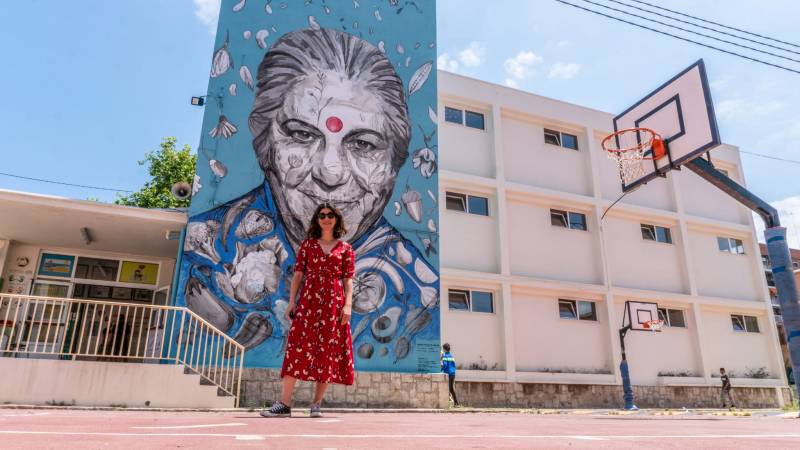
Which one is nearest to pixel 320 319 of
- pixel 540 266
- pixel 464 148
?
pixel 464 148

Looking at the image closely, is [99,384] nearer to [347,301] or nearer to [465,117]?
[347,301]

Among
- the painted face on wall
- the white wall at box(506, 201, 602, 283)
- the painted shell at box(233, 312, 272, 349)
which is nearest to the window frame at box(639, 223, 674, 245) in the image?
the white wall at box(506, 201, 602, 283)

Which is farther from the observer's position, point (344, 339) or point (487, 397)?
point (487, 397)

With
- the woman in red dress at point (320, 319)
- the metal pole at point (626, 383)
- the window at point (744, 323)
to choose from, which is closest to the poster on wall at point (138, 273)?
the woman in red dress at point (320, 319)

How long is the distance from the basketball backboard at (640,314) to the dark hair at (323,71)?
8.32 metres

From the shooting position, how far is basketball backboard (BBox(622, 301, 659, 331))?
49.9ft

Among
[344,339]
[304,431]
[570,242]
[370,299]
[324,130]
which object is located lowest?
[304,431]

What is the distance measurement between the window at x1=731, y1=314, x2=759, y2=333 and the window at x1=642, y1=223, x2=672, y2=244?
3.54 meters

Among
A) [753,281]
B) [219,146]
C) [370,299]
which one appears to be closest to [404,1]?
[219,146]

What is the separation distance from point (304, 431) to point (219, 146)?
8777mm

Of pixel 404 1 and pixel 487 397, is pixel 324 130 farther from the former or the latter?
pixel 487 397

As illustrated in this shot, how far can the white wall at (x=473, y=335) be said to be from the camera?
13.5 m

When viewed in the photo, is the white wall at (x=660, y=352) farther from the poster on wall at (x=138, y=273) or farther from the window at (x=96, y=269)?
the window at (x=96, y=269)

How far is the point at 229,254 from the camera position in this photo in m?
10.4
